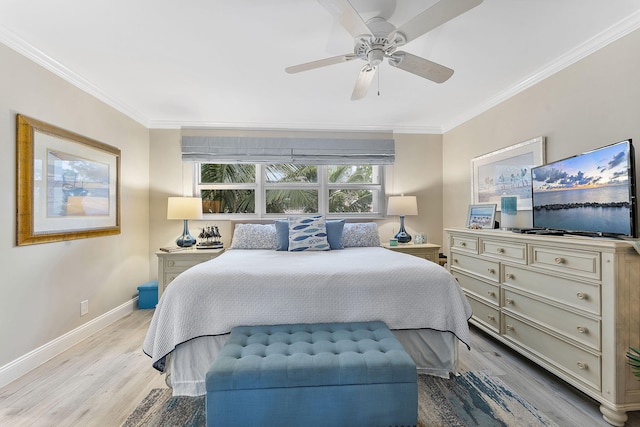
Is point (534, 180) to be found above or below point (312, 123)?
below

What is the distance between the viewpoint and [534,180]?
266 cm

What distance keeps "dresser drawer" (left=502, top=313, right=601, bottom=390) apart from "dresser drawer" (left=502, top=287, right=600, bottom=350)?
0.06 metres

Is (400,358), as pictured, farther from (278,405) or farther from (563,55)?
(563,55)

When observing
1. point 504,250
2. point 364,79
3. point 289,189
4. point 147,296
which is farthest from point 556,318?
point 147,296

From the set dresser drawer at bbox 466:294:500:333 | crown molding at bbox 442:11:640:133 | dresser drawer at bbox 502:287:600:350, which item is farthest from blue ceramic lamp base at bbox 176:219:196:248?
crown molding at bbox 442:11:640:133

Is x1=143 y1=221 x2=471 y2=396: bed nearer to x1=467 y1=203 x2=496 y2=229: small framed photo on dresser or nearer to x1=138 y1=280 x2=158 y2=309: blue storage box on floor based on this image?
x1=467 y1=203 x2=496 y2=229: small framed photo on dresser

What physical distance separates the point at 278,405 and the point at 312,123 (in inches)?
140

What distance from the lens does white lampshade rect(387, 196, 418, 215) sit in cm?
414

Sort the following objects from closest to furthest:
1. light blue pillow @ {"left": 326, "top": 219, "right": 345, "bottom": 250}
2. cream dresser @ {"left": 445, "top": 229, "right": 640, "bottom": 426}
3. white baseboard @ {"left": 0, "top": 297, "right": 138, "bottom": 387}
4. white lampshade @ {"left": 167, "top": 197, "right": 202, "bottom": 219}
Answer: cream dresser @ {"left": 445, "top": 229, "right": 640, "bottom": 426}, white baseboard @ {"left": 0, "top": 297, "right": 138, "bottom": 387}, light blue pillow @ {"left": 326, "top": 219, "right": 345, "bottom": 250}, white lampshade @ {"left": 167, "top": 197, "right": 202, "bottom": 219}

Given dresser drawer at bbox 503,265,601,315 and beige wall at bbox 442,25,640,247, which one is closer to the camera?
dresser drawer at bbox 503,265,601,315

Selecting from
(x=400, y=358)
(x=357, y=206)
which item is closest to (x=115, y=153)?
(x=357, y=206)

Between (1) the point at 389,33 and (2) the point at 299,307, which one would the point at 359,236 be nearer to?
(2) the point at 299,307

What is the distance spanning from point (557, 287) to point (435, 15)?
73.2 inches

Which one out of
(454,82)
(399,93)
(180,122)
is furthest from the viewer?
(180,122)
